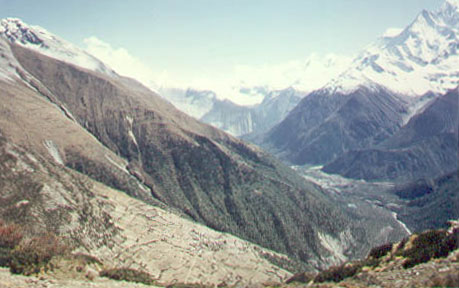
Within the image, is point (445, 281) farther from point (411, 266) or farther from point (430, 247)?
point (430, 247)

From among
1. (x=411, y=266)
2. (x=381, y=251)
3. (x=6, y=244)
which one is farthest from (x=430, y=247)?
(x=6, y=244)

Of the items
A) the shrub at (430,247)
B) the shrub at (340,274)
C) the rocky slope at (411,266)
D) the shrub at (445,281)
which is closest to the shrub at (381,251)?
the rocky slope at (411,266)

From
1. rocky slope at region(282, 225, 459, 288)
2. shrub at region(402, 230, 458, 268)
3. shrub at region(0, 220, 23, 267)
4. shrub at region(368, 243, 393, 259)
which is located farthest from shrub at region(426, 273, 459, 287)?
shrub at region(0, 220, 23, 267)

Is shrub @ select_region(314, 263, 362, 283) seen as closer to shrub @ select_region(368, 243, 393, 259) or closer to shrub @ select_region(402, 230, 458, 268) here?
shrub @ select_region(368, 243, 393, 259)

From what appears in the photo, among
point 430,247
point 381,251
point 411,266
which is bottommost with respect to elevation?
point 381,251

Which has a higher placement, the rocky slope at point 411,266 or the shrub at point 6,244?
the rocky slope at point 411,266

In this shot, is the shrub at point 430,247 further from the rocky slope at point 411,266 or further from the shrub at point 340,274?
the shrub at point 340,274

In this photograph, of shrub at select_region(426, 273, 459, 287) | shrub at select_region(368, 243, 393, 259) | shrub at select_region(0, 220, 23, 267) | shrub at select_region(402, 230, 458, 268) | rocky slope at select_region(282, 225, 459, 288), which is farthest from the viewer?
shrub at select_region(0, 220, 23, 267)

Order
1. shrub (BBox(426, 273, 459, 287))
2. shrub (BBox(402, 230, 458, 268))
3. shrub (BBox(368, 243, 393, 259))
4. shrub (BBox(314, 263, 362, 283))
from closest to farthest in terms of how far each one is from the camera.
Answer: shrub (BBox(426, 273, 459, 287)) < shrub (BBox(402, 230, 458, 268)) < shrub (BBox(314, 263, 362, 283)) < shrub (BBox(368, 243, 393, 259))

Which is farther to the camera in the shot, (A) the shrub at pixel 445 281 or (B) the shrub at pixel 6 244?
(B) the shrub at pixel 6 244

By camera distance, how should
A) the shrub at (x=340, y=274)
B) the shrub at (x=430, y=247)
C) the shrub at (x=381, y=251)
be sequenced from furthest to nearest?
the shrub at (x=381, y=251), the shrub at (x=340, y=274), the shrub at (x=430, y=247)

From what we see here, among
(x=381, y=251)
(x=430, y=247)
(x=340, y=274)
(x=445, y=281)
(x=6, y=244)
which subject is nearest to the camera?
(x=445, y=281)

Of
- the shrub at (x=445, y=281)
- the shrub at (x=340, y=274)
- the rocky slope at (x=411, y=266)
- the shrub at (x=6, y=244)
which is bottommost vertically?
the shrub at (x=6, y=244)

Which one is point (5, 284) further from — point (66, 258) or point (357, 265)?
point (357, 265)
